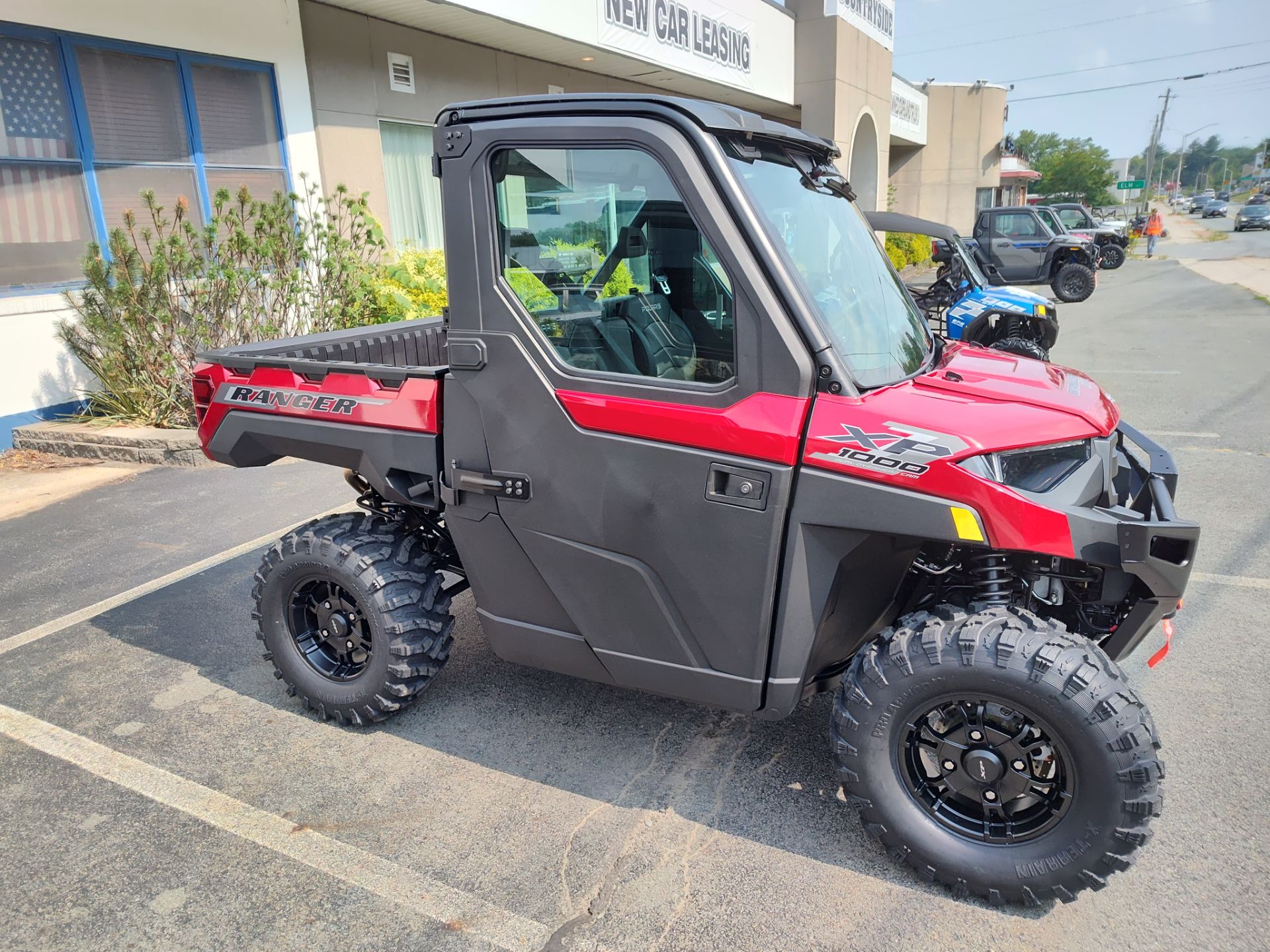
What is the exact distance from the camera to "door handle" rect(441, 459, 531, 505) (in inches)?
117

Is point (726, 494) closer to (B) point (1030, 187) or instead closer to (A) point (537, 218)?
(A) point (537, 218)

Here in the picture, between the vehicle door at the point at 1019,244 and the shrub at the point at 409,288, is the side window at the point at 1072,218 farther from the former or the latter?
the shrub at the point at 409,288

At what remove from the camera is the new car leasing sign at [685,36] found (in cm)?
1271

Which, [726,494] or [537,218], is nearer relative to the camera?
[726,494]

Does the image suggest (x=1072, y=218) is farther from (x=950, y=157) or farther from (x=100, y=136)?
(x=100, y=136)

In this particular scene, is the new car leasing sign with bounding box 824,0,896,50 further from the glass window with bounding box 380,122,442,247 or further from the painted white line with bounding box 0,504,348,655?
the painted white line with bounding box 0,504,348,655

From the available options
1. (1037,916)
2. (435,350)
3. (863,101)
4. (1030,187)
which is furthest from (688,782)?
(1030,187)

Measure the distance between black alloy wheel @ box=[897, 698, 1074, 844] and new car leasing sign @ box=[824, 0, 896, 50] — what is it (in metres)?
19.8

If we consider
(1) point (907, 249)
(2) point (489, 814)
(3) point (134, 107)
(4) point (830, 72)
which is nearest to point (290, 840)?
(2) point (489, 814)

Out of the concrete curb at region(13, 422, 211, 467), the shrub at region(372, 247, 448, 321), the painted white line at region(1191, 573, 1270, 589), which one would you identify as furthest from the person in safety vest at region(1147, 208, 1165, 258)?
the concrete curb at region(13, 422, 211, 467)

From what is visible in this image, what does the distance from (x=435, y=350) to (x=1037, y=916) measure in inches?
148

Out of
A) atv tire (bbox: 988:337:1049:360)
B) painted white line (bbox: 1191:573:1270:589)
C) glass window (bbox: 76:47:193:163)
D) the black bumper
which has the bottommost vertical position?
painted white line (bbox: 1191:573:1270:589)

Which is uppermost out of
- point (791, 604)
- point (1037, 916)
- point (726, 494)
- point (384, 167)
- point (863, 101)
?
point (863, 101)

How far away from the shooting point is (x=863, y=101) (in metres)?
21.8
